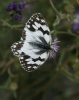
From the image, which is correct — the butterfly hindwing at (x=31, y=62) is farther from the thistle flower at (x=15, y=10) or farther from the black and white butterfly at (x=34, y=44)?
the thistle flower at (x=15, y=10)

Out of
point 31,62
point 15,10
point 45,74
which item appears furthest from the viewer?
point 45,74

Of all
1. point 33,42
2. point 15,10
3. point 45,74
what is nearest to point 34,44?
point 33,42

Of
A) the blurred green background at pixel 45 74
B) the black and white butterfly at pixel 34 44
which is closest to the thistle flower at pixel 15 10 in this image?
the black and white butterfly at pixel 34 44

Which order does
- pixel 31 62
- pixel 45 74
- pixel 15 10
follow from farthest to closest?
pixel 45 74 → pixel 15 10 → pixel 31 62

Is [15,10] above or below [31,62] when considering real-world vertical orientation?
above

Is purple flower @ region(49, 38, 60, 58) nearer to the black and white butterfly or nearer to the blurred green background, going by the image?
the black and white butterfly

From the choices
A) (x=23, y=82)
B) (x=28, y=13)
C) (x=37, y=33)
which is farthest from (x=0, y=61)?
(x=37, y=33)

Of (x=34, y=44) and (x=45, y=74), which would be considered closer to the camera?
(x=34, y=44)

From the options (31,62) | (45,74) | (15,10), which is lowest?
(45,74)

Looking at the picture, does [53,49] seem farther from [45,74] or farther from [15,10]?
[45,74]
